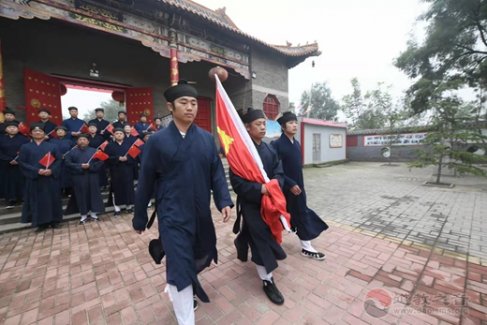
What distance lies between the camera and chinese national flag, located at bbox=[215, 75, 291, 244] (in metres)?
2.04

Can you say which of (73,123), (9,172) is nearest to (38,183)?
(9,172)

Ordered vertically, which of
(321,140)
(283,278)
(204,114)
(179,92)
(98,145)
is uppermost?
(204,114)

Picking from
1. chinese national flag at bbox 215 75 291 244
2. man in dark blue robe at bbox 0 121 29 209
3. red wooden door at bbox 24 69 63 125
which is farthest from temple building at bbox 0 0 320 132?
chinese national flag at bbox 215 75 291 244

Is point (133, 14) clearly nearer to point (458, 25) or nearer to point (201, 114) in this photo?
point (201, 114)

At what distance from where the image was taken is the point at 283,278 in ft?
7.86

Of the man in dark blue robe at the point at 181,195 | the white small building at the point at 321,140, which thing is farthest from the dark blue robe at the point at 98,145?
the white small building at the point at 321,140

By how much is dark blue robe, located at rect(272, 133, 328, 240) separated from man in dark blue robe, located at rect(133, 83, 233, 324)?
1.25 meters

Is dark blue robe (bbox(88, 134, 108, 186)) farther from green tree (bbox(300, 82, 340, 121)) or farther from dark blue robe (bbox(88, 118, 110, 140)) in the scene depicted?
green tree (bbox(300, 82, 340, 121))

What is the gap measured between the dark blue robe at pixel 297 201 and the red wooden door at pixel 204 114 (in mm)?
8065

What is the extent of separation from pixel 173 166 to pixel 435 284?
114 inches

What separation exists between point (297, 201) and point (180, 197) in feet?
5.45

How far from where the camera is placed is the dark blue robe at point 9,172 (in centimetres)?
445

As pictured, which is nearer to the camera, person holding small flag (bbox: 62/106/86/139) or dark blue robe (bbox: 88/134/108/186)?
dark blue robe (bbox: 88/134/108/186)

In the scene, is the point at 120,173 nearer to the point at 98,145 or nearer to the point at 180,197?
the point at 98,145
